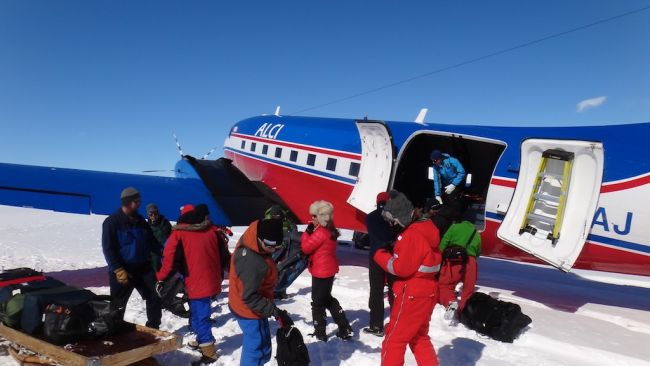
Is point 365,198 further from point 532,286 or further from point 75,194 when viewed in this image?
point 75,194

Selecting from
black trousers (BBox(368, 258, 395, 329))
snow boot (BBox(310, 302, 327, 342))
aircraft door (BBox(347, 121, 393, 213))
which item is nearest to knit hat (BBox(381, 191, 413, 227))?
black trousers (BBox(368, 258, 395, 329))

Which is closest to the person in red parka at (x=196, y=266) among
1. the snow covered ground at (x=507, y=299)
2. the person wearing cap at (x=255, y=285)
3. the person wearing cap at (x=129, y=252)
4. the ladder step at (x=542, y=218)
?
the snow covered ground at (x=507, y=299)

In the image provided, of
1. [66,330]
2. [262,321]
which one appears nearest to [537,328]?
[262,321]

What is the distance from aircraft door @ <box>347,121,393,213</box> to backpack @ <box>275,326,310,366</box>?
4.58m

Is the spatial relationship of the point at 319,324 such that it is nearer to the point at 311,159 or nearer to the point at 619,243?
the point at 619,243

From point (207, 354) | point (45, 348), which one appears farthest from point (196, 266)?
point (45, 348)

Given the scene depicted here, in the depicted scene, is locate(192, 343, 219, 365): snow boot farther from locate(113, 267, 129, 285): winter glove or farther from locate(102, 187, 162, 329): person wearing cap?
locate(113, 267, 129, 285): winter glove

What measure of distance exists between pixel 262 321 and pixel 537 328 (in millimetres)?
4308

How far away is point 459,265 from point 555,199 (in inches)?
76.1

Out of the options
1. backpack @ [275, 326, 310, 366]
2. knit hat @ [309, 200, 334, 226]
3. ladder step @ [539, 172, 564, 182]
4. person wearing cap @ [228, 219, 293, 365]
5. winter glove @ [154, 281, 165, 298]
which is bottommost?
backpack @ [275, 326, 310, 366]

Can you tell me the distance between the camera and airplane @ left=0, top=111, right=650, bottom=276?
6254 mm

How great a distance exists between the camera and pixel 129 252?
493 cm

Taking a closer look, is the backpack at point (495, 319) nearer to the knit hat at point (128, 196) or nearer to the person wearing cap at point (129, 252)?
the person wearing cap at point (129, 252)

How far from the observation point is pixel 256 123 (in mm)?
13430
